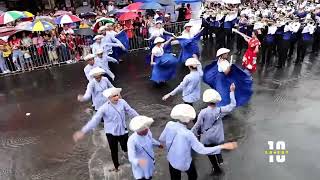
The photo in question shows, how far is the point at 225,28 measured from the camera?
14.9 metres

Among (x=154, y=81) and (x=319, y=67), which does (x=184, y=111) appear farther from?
(x=319, y=67)

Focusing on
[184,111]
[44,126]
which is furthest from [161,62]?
[184,111]

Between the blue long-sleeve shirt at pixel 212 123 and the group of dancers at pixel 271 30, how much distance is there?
5090mm

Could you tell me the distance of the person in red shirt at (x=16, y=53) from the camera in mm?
13727

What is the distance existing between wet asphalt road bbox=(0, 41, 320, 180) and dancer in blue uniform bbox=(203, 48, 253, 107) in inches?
23.9

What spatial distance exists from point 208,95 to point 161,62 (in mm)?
5138

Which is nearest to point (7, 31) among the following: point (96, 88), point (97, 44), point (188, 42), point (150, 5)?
point (97, 44)

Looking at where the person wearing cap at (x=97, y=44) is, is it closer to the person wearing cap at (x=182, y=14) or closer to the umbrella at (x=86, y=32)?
the umbrella at (x=86, y=32)

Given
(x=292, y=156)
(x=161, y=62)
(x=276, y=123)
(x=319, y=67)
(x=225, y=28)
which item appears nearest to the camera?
(x=292, y=156)

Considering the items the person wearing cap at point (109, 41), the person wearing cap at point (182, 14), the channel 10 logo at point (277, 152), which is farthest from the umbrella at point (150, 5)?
the channel 10 logo at point (277, 152)

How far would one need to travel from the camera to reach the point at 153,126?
29.2ft

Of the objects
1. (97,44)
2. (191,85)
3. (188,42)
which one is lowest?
(191,85)

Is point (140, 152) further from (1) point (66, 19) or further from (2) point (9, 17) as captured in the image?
(2) point (9, 17)

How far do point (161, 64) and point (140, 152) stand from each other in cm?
585
